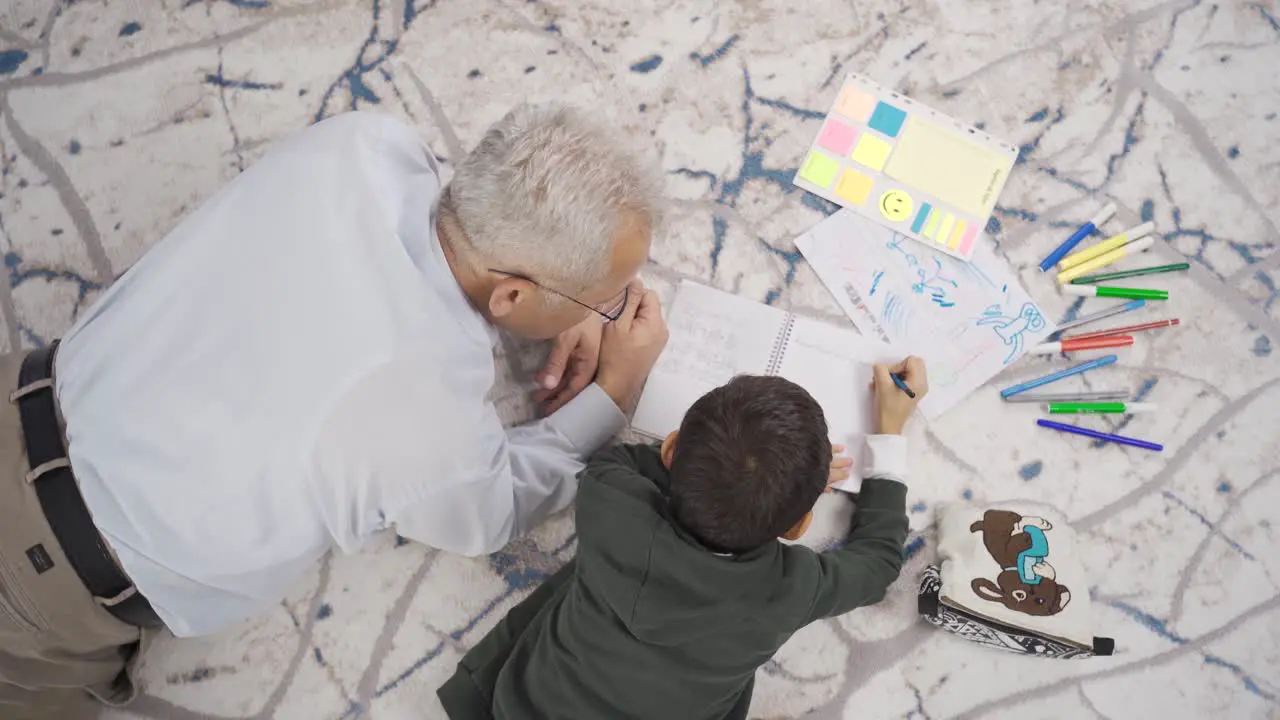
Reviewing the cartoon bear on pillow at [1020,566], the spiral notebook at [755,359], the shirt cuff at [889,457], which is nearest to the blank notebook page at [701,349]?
the spiral notebook at [755,359]

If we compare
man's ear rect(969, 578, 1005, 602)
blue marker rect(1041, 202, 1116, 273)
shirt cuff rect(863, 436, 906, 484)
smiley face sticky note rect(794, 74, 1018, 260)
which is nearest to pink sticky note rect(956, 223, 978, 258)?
smiley face sticky note rect(794, 74, 1018, 260)

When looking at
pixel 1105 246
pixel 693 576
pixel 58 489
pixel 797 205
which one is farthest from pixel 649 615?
pixel 1105 246

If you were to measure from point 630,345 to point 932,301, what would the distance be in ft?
1.68

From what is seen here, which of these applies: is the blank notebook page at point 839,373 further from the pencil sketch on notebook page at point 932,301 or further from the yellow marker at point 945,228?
the yellow marker at point 945,228

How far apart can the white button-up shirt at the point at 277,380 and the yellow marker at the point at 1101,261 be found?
99cm

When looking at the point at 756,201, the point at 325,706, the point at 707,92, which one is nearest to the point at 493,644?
the point at 325,706

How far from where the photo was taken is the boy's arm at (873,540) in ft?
3.81

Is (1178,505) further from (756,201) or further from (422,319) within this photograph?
(422,319)

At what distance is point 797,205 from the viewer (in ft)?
4.76

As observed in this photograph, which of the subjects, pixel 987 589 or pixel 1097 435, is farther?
pixel 1097 435

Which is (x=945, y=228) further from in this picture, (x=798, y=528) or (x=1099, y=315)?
(x=798, y=528)

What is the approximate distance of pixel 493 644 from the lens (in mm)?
1231

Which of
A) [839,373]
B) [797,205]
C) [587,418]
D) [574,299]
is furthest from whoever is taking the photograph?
[797,205]

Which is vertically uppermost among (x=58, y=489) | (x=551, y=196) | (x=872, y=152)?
(x=551, y=196)
